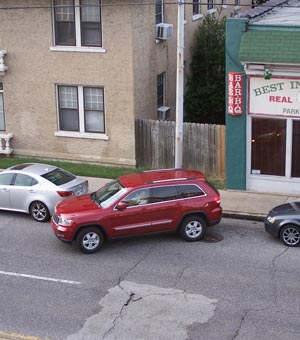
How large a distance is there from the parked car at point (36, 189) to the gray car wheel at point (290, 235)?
19.1ft

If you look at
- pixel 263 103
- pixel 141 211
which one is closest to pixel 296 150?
pixel 263 103

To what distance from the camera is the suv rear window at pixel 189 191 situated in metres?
16.4

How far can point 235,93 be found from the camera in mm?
19719

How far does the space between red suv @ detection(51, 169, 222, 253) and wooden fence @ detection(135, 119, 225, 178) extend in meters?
5.33

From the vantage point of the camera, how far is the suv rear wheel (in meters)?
15.9

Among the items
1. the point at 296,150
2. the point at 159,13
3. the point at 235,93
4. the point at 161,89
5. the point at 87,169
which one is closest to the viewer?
the point at 235,93

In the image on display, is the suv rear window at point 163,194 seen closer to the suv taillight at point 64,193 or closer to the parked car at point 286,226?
the parked car at point 286,226

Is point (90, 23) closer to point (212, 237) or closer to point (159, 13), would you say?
point (159, 13)

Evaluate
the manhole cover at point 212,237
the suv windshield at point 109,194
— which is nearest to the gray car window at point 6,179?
the suv windshield at point 109,194

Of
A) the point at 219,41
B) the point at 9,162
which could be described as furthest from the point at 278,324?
the point at 219,41

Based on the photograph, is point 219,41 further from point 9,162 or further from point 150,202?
point 150,202

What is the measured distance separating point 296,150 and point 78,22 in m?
8.41

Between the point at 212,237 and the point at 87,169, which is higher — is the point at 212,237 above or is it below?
below

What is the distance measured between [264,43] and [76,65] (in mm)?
7021
